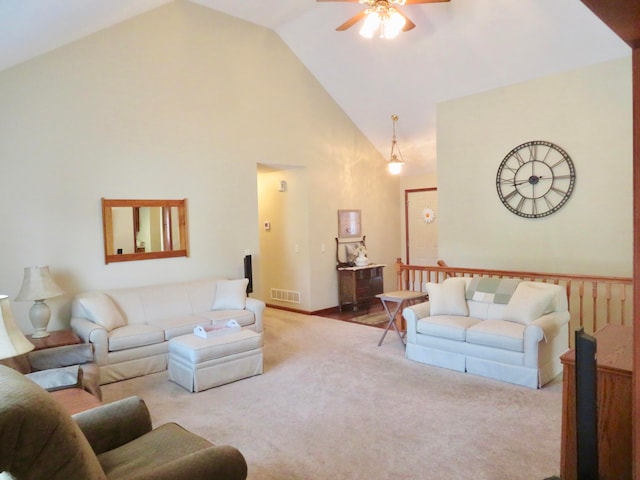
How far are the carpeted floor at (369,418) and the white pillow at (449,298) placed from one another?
0.66 m

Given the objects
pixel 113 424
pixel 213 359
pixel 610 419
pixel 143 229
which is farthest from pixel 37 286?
pixel 610 419

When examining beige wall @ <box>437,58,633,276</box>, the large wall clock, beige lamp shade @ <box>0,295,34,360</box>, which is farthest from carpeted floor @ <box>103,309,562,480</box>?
the large wall clock

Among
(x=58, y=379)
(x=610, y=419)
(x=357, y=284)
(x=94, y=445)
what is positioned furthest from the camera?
(x=357, y=284)

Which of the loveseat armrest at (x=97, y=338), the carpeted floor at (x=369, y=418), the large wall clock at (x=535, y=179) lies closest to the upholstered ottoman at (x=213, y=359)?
the carpeted floor at (x=369, y=418)

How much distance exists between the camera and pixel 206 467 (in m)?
1.76

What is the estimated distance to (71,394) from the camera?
9.25 ft

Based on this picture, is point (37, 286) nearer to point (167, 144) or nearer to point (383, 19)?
point (167, 144)

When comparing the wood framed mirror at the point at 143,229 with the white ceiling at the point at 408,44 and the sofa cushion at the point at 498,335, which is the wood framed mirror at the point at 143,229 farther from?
the sofa cushion at the point at 498,335

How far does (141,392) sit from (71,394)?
4.38 feet

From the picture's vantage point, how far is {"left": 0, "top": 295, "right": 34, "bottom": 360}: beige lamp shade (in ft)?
7.16

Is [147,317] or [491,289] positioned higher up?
[491,289]

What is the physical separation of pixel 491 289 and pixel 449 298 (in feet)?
1.44

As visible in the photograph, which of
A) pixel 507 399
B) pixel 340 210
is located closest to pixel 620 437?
pixel 507 399

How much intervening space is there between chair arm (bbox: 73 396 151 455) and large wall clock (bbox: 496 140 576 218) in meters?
5.00
